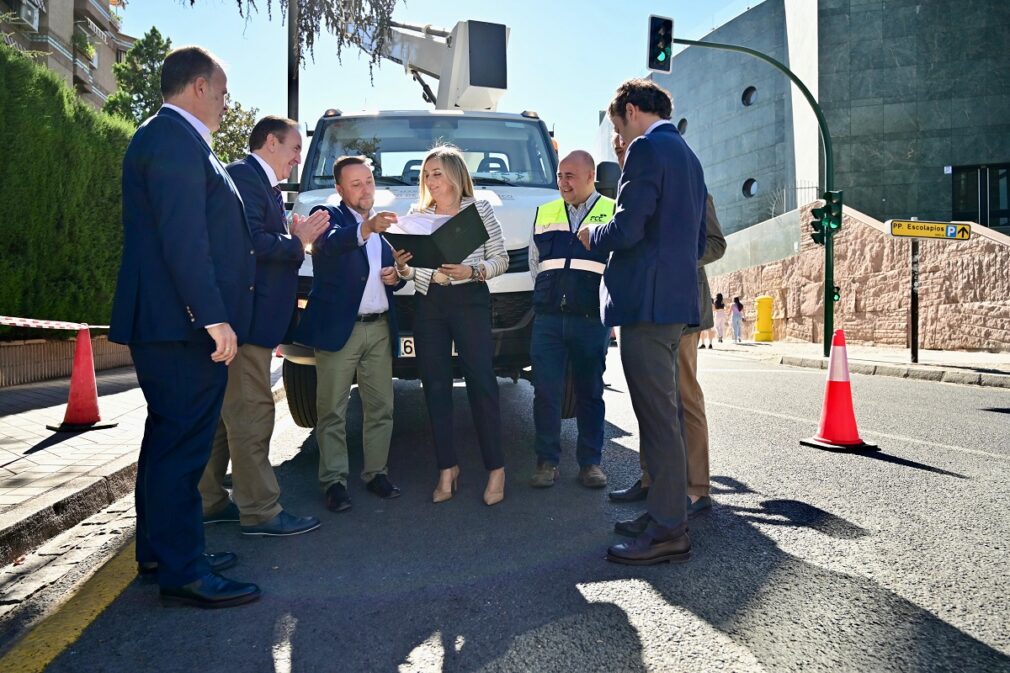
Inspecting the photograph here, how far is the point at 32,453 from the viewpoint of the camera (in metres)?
5.37

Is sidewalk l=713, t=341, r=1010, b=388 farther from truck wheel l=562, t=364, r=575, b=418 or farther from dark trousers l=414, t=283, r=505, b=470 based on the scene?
dark trousers l=414, t=283, r=505, b=470

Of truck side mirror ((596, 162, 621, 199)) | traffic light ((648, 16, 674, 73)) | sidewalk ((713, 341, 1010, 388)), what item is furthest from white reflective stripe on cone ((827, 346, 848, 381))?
traffic light ((648, 16, 674, 73))

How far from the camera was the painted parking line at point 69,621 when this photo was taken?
2.56 metres

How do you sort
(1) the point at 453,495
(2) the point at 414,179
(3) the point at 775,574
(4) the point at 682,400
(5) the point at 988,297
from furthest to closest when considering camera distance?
(5) the point at 988,297 < (2) the point at 414,179 < (1) the point at 453,495 < (4) the point at 682,400 < (3) the point at 775,574

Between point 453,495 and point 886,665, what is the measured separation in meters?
2.65

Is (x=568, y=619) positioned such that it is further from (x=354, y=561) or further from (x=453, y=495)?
(x=453, y=495)

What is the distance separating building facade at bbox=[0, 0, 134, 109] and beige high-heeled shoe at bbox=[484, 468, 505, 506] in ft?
69.6

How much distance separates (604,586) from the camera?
3164 mm

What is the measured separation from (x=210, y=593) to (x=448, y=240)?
2037mm

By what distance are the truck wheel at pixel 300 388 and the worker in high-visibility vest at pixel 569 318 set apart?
154 centimetres

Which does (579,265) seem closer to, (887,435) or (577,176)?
(577,176)

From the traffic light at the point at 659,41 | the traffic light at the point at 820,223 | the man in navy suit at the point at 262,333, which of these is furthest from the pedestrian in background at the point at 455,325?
the traffic light at the point at 820,223

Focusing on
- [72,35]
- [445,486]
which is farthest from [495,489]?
[72,35]

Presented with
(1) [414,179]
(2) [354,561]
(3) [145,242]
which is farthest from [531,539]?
(1) [414,179]
